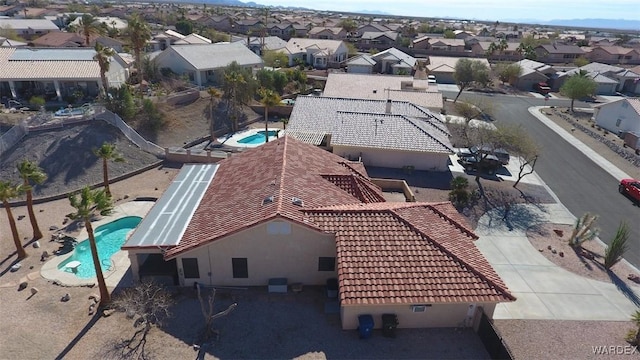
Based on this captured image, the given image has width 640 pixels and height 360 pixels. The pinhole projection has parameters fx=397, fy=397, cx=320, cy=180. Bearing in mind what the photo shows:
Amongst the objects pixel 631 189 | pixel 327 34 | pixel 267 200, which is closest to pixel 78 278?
pixel 267 200

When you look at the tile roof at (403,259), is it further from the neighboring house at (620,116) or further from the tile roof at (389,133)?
the neighboring house at (620,116)

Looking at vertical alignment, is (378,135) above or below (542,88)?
above

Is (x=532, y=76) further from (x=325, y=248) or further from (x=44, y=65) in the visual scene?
(x=44, y=65)

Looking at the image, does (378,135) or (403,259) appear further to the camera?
(378,135)

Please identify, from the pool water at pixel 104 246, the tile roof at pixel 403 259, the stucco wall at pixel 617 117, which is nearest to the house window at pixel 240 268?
the tile roof at pixel 403 259

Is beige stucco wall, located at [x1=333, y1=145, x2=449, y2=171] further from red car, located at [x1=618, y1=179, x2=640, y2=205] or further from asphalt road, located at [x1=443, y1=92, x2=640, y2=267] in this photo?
red car, located at [x1=618, y1=179, x2=640, y2=205]

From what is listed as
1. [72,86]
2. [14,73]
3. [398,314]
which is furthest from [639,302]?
[14,73]
